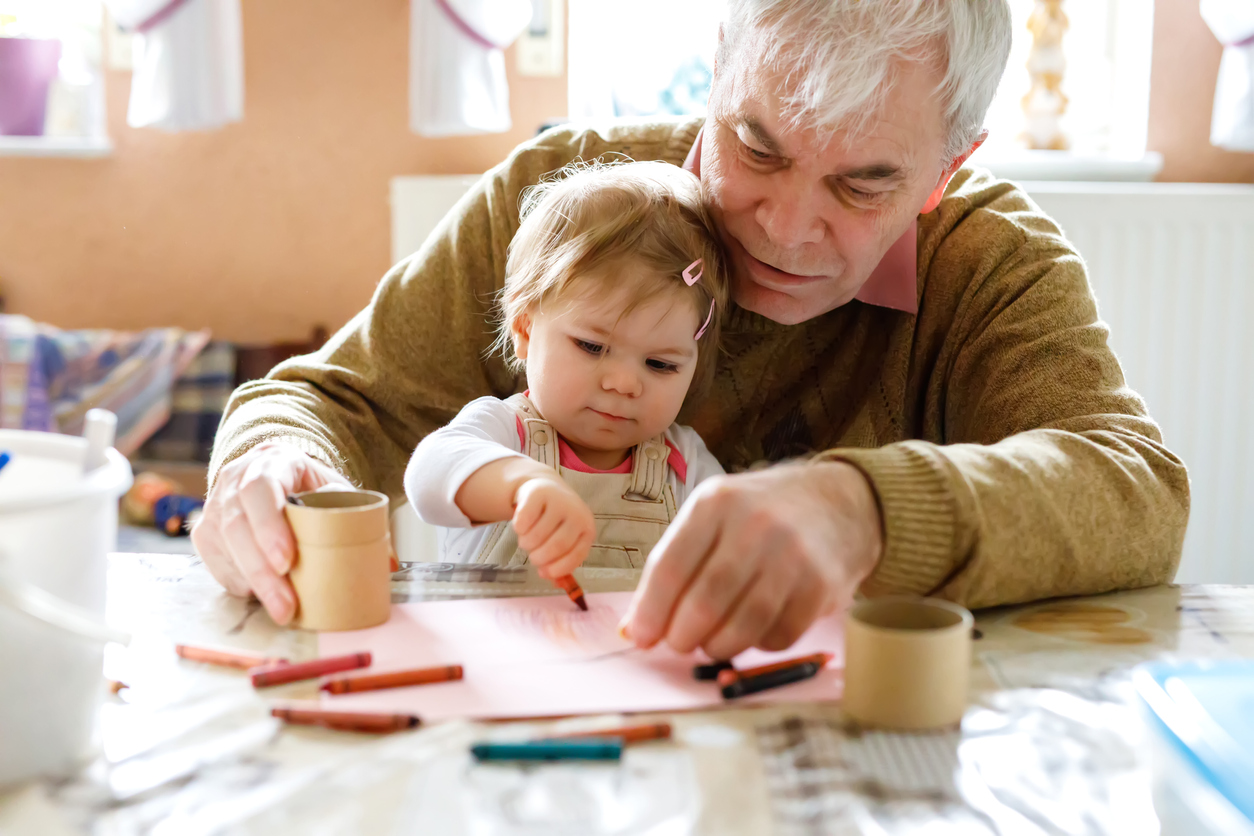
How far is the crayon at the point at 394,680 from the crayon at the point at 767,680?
0.19 m

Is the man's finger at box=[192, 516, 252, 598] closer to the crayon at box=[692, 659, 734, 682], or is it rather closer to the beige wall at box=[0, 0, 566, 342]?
the crayon at box=[692, 659, 734, 682]

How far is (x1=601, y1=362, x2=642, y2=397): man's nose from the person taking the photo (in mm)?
1200

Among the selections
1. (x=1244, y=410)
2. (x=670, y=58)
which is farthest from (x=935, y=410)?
(x=670, y=58)

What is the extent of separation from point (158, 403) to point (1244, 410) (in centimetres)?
261

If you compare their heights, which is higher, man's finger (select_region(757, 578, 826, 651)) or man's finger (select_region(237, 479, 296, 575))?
man's finger (select_region(237, 479, 296, 575))

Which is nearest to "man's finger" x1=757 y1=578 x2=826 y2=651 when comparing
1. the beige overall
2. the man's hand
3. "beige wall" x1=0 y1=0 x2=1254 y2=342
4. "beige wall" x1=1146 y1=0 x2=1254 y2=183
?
the man's hand

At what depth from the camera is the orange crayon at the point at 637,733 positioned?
0.67 metres

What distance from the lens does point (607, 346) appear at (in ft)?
3.99

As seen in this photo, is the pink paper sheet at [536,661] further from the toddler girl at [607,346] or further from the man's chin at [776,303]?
the man's chin at [776,303]

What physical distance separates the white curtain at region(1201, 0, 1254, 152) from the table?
2.01m

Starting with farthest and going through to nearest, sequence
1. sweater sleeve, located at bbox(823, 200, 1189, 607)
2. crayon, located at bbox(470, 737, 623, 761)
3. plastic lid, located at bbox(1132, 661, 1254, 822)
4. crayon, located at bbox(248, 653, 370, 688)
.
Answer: sweater sleeve, located at bbox(823, 200, 1189, 607) < crayon, located at bbox(248, 653, 370, 688) < crayon, located at bbox(470, 737, 623, 761) < plastic lid, located at bbox(1132, 661, 1254, 822)

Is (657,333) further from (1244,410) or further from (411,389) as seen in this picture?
(1244,410)

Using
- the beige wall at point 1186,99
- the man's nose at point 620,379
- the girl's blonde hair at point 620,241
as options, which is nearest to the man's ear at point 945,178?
the girl's blonde hair at point 620,241

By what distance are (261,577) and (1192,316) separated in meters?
2.25
